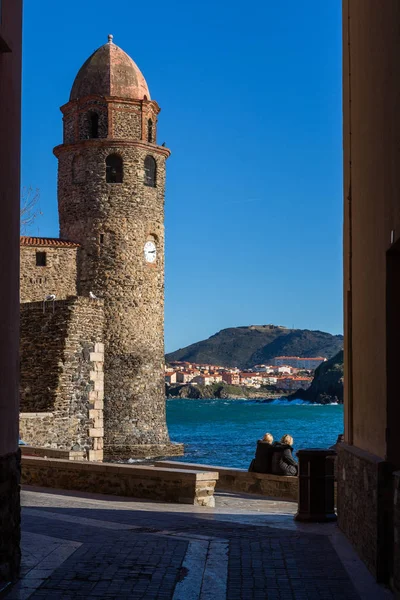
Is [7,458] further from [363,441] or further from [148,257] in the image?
[148,257]

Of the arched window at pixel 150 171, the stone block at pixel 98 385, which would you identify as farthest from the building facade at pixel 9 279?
the arched window at pixel 150 171

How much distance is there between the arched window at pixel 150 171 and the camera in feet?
145

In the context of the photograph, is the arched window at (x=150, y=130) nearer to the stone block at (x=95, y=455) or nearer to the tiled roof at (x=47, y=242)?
the tiled roof at (x=47, y=242)

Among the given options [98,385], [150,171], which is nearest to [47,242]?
[150,171]

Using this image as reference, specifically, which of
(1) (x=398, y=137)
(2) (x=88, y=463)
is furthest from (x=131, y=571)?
(2) (x=88, y=463)

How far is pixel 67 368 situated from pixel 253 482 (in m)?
17.3

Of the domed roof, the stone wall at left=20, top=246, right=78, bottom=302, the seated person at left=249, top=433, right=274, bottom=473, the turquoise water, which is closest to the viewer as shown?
the seated person at left=249, top=433, right=274, bottom=473

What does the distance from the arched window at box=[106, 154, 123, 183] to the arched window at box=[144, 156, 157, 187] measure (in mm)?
1160

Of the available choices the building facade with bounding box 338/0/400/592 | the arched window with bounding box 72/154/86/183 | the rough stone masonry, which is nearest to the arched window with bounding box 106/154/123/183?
the rough stone masonry

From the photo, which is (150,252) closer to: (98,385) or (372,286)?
(98,385)

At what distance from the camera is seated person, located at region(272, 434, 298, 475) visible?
15.8m

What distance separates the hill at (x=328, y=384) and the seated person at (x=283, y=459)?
506ft

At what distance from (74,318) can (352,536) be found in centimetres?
2405

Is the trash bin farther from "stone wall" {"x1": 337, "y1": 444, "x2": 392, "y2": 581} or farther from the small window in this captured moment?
the small window
